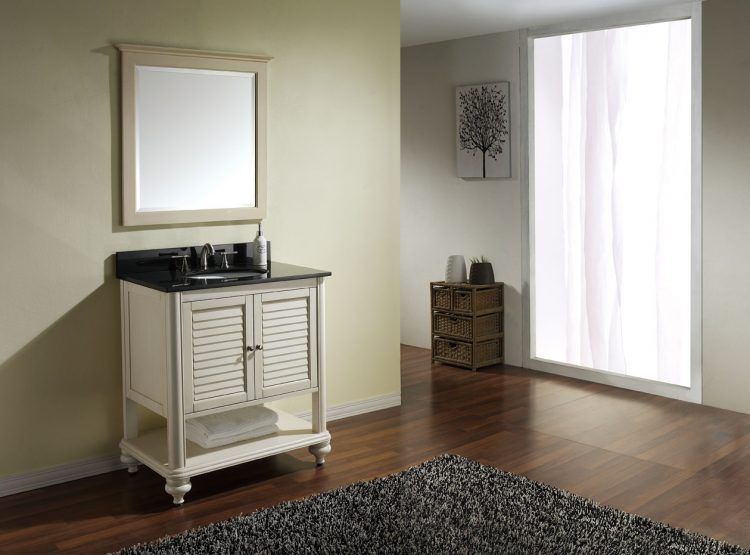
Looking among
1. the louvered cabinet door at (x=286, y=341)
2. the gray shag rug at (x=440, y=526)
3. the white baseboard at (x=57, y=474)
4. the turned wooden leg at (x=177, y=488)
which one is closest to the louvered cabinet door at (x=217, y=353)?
the louvered cabinet door at (x=286, y=341)

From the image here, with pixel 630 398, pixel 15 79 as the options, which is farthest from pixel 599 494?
pixel 15 79

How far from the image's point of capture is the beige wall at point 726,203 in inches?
184

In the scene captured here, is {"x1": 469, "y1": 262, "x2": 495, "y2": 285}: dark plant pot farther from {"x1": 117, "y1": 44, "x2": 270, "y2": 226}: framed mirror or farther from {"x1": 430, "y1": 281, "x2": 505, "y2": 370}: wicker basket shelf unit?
{"x1": 117, "y1": 44, "x2": 270, "y2": 226}: framed mirror

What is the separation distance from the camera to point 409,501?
3.52m

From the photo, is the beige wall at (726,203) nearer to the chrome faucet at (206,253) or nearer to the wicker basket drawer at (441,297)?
the wicker basket drawer at (441,297)

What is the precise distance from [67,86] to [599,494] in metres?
2.88

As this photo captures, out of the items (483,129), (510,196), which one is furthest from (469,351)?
(483,129)

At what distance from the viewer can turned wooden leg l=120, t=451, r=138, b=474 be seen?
3869 millimetres

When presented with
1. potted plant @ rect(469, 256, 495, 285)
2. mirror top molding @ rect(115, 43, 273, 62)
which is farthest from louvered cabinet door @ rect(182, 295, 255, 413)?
potted plant @ rect(469, 256, 495, 285)

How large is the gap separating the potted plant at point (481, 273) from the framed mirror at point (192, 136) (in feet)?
6.85

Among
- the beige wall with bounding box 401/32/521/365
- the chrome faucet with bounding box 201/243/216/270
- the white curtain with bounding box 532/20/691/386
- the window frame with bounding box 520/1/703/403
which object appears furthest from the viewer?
the beige wall with bounding box 401/32/521/365

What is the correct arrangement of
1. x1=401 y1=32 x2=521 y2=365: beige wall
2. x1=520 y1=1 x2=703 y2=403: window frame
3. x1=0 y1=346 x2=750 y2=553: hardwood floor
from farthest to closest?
x1=401 y1=32 x2=521 y2=365: beige wall
x1=520 y1=1 x2=703 y2=403: window frame
x1=0 y1=346 x2=750 y2=553: hardwood floor

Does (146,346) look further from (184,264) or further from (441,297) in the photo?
(441,297)

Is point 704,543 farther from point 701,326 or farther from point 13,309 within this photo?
point 13,309
